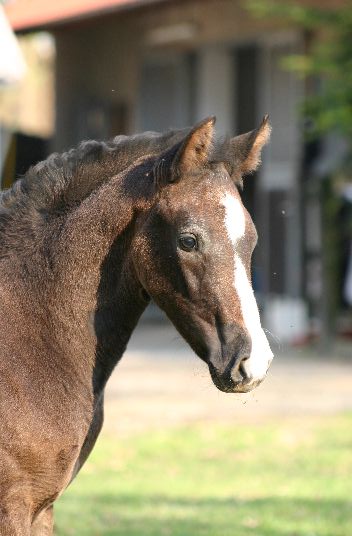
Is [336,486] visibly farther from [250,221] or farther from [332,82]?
[332,82]

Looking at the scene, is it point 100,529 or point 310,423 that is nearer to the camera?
point 100,529

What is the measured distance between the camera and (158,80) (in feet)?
74.6

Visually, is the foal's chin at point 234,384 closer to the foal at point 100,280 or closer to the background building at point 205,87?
the foal at point 100,280

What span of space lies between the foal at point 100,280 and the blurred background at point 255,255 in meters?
0.94

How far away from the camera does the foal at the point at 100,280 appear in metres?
→ 3.99

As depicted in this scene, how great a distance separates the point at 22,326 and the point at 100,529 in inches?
125

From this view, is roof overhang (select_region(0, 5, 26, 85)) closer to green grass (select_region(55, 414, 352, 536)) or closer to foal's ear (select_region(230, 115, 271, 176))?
foal's ear (select_region(230, 115, 271, 176))

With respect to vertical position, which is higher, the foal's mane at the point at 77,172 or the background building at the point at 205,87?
the foal's mane at the point at 77,172

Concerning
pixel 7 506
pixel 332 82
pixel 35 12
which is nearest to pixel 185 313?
pixel 7 506

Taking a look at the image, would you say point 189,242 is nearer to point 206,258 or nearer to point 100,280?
point 206,258

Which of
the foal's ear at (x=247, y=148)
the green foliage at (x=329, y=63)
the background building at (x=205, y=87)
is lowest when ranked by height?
the background building at (x=205, y=87)

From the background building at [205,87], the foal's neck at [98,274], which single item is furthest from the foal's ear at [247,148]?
the background building at [205,87]

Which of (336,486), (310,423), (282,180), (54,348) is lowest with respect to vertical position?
(282,180)

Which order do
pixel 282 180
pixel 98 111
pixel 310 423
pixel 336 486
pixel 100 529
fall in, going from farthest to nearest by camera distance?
pixel 98 111
pixel 282 180
pixel 310 423
pixel 336 486
pixel 100 529
